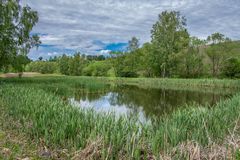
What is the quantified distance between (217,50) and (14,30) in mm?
38397

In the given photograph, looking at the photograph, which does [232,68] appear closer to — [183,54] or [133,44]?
[183,54]

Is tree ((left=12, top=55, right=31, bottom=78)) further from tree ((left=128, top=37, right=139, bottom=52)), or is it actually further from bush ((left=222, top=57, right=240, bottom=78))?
tree ((left=128, top=37, right=139, bottom=52))

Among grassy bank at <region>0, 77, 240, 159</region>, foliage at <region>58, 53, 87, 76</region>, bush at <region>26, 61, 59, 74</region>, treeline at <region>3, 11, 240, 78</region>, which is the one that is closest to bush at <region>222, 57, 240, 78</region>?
treeline at <region>3, 11, 240, 78</region>

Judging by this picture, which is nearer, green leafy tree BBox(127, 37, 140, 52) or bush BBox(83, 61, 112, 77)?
green leafy tree BBox(127, 37, 140, 52)

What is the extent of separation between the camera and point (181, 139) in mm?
5168

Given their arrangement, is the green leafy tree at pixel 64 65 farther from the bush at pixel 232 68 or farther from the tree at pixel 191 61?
the bush at pixel 232 68

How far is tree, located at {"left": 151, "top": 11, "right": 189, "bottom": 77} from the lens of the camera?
1910 inches

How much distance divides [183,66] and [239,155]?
1950 inches

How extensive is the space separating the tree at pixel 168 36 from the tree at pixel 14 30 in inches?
1186

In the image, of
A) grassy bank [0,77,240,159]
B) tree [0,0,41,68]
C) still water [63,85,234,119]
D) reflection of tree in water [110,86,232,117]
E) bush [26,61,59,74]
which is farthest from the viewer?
bush [26,61,59,74]

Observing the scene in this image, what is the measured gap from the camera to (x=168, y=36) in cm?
4906

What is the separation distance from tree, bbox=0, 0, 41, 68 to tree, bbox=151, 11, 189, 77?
1186 inches

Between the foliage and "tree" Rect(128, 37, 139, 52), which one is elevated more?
"tree" Rect(128, 37, 139, 52)

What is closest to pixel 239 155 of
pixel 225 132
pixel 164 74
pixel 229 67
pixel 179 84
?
pixel 225 132
